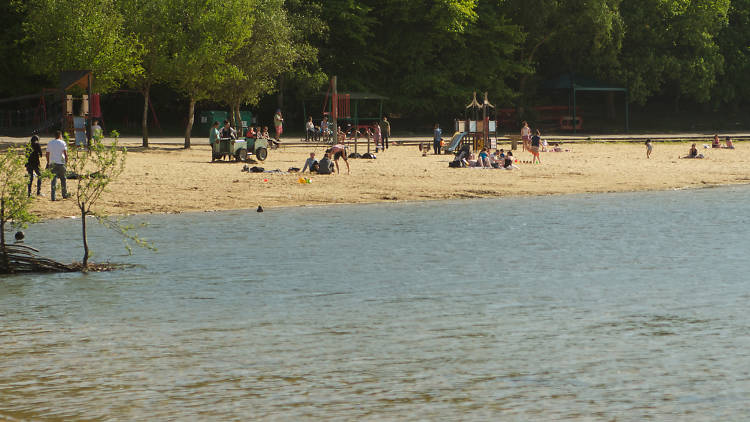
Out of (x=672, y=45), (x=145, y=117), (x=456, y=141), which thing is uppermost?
(x=672, y=45)

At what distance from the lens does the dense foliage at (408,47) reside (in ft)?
145

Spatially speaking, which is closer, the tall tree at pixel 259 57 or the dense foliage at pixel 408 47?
the dense foliage at pixel 408 47

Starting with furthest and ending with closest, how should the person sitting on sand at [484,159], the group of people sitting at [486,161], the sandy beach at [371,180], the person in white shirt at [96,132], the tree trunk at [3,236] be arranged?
the group of people sitting at [486,161], the person sitting on sand at [484,159], the sandy beach at [371,180], the person in white shirt at [96,132], the tree trunk at [3,236]

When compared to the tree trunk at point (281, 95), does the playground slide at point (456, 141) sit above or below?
below

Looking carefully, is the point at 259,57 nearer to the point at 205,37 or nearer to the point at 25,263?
the point at 205,37

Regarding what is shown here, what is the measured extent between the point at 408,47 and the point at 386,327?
174ft

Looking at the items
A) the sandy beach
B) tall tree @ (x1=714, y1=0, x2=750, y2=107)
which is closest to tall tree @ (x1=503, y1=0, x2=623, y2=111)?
tall tree @ (x1=714, y1=0, x2=750, y2=107)

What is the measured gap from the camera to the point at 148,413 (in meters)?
8.96

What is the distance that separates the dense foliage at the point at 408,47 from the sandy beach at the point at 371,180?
488 cm

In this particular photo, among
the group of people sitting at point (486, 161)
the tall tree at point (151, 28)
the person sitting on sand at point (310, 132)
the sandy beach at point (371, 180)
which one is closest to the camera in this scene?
the sandy beach at point (371, 180)

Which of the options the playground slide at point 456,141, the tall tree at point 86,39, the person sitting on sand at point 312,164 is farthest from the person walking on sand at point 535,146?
the tall tree at point 86,39

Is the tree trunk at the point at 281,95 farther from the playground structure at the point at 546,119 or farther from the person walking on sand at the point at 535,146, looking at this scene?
the person walking on sand at the point at 535,146

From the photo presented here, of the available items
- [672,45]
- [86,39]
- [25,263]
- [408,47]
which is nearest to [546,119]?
[672,45]

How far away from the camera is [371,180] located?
111 ft
